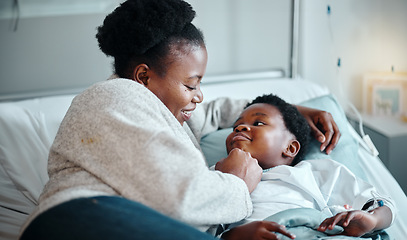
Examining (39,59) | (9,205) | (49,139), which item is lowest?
(9,205)

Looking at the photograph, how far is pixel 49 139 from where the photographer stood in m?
1.65

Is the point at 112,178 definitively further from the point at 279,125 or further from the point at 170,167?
the point at 279,125

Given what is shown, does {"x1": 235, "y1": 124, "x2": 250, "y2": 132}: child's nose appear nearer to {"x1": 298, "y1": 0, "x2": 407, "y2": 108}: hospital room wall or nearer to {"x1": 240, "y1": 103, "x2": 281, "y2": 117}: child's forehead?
{"x1": 240, "y1": 103, "x2": 281, "y2": 117}: child's forehead

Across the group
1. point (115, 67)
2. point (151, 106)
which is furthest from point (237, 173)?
point (115, 67)

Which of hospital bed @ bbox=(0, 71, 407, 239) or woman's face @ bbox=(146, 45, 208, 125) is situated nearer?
woman's face @ bbox=(146, 45, 208, 125)

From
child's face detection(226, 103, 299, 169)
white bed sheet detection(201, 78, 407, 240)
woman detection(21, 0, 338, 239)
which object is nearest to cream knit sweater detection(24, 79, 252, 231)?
woman detection(21, 0, 338, 239)

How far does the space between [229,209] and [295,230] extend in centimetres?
24

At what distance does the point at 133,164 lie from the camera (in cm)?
93

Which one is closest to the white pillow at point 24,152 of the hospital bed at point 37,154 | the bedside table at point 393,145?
the hospital bed at point 37,154

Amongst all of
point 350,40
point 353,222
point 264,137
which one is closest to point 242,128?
point 264,137

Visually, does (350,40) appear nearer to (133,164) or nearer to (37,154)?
(37,154)

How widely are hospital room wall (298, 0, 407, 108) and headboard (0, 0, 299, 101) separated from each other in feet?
0.55

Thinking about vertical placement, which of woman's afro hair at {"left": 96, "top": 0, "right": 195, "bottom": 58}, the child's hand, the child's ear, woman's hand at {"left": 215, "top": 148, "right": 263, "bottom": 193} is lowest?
the child's hand

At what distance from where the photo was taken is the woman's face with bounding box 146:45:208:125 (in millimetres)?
1243
